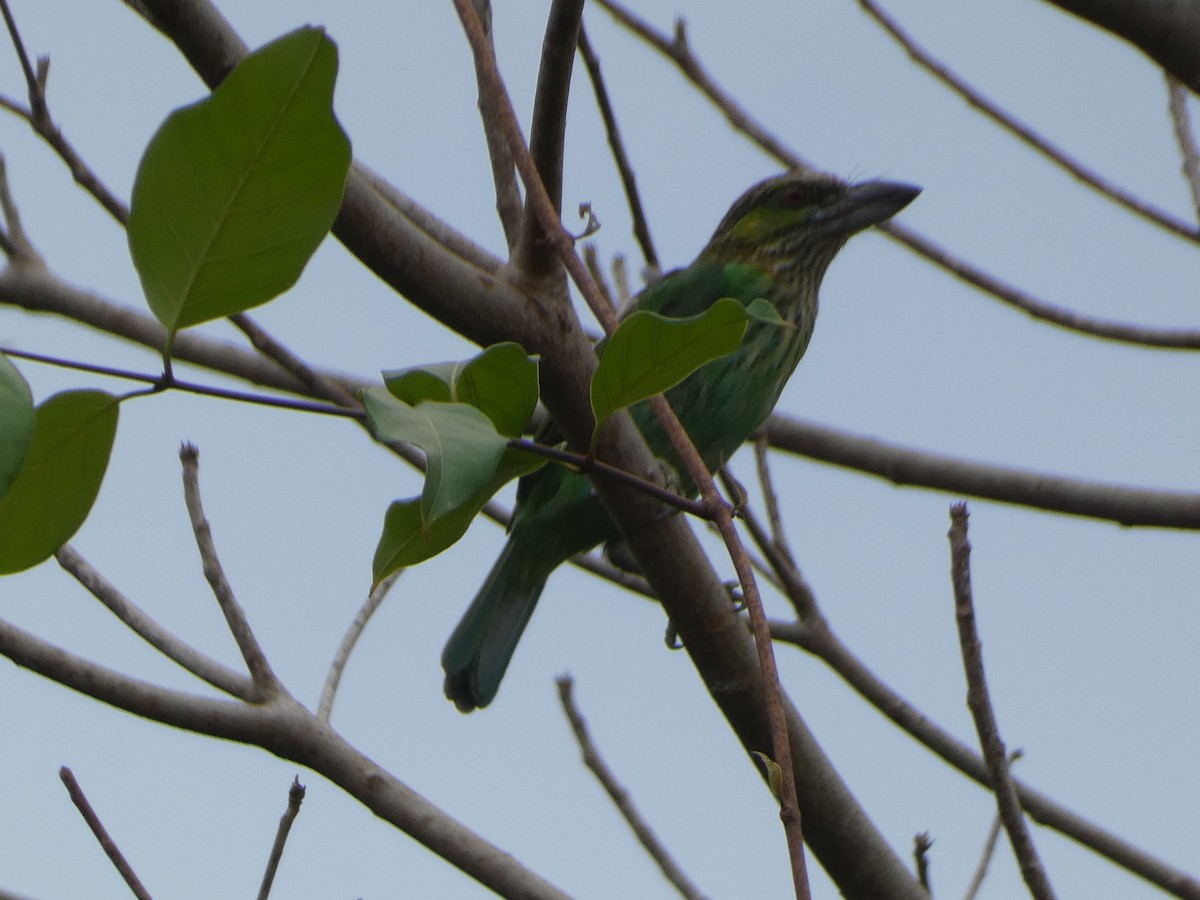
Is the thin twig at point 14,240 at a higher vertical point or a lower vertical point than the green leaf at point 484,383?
higher

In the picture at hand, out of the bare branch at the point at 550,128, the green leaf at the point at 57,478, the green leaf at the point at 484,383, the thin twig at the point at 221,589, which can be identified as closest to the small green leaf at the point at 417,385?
the green leaf at the point at 484,383

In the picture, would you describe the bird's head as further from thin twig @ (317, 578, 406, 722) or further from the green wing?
thin twig @ (317, 578, 406, 722)

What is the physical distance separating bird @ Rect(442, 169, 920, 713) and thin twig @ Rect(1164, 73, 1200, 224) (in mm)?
917

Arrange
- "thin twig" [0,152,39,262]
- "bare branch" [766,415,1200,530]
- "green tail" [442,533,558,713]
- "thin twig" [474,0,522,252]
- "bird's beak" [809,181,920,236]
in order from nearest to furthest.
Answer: "thin twig" [474,0,522,252]
"bare branch" [766,415,1200,530]
"thin twig" [0,152,39,262]
"green tail" [442,533,558,713]
"bird's beak" [809,181,920,236]

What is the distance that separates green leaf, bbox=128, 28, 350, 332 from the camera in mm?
1043

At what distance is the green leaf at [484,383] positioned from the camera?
Result: 113 cm

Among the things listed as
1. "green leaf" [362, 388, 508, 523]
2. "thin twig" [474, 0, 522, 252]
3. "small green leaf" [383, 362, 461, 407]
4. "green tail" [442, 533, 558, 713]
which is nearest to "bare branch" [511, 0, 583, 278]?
"thin twig" [474, 0, 522, 252]

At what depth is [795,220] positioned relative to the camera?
14.5 ft

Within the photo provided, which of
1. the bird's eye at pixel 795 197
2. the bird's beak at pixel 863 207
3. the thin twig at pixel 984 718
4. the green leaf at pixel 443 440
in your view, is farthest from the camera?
the bird's eye at pixel 795 197

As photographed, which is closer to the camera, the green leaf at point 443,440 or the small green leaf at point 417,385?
the green leaf at point 443,440

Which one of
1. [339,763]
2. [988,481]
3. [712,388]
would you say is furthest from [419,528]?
[712,388]

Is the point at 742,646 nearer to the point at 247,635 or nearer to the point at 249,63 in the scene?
the point at 247,635

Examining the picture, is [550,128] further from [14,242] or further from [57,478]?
[14,242]

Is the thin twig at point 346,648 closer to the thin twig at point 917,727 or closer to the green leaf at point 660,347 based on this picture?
the thin twig at point 917,727
